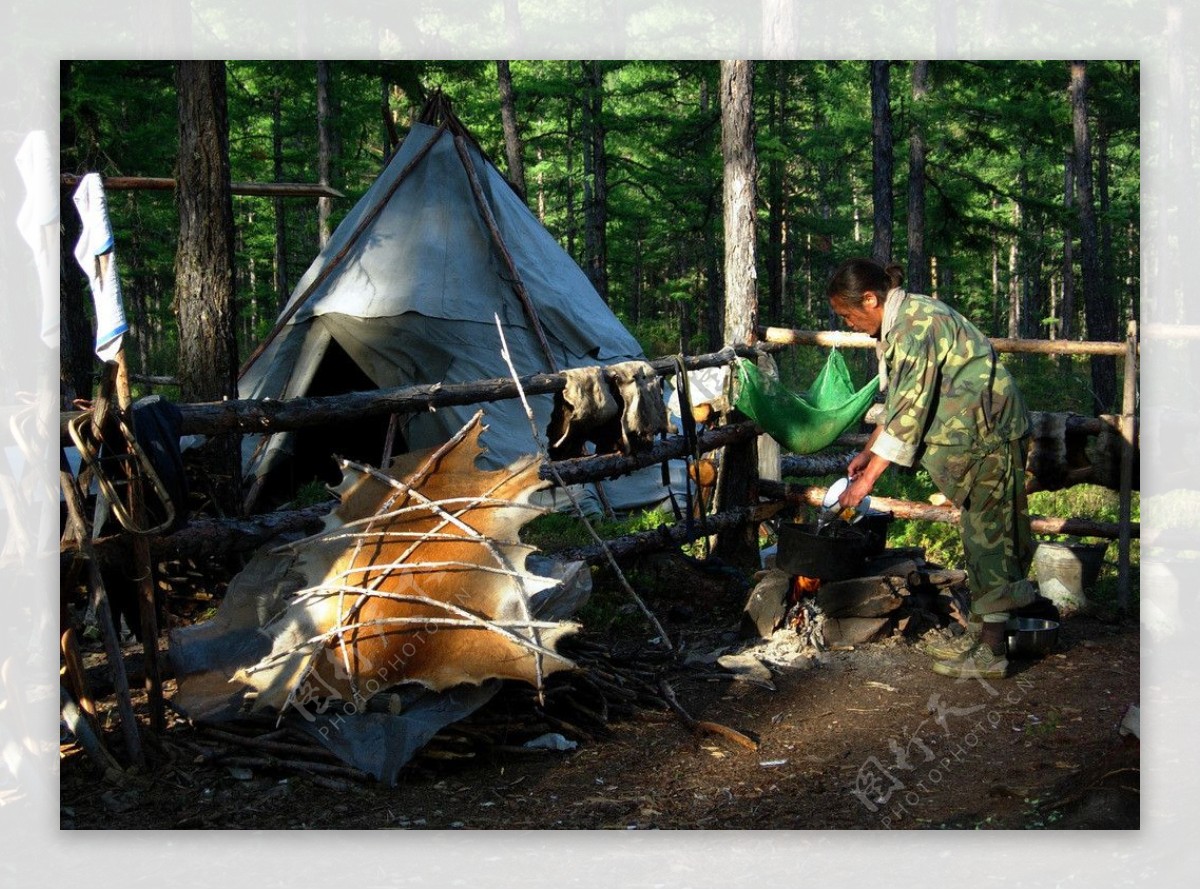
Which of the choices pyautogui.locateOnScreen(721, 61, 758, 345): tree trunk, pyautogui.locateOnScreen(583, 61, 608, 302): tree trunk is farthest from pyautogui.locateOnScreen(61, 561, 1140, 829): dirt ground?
pyautogui.locateOnScreen(583, 61, 608, 302): tree trunk

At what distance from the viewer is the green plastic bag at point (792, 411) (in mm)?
6102

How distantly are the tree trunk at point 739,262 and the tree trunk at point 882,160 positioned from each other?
722 cm

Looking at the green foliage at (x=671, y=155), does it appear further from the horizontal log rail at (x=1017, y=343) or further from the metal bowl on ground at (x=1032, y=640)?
the metal bowl on ground at (x=1032, y=640)

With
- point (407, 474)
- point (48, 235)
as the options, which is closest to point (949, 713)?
point (407, 474)

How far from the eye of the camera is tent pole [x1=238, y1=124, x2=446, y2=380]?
8.81 metres

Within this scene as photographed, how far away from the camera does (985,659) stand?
4957 mm

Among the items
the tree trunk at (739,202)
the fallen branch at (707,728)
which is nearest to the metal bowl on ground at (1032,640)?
the fallen branch at (707,728)

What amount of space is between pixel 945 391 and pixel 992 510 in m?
0.56

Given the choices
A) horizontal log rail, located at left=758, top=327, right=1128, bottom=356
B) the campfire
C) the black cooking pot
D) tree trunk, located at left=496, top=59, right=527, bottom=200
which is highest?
tree trunk, located at left=496, top=59, right=527, bottom=200

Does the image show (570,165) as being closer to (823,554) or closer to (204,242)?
(204,242)

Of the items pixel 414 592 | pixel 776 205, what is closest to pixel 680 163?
pixel 776 205

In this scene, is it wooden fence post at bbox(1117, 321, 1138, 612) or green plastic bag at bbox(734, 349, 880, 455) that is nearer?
wooden fence post at bbox(1117, 321, 1138, 612)

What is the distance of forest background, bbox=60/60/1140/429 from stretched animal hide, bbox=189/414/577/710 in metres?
3.04

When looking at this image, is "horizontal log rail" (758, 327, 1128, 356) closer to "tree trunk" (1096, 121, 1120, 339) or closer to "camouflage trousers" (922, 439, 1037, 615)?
"camouflage trousers" (922, 439, 1037, 615)
